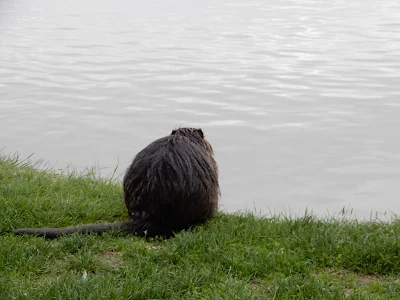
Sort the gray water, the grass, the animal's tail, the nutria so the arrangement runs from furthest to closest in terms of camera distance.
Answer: the gray water, the nutria, the animal's tail, the grass

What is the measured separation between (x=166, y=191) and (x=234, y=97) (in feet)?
20.4

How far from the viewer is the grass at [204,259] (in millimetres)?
4074

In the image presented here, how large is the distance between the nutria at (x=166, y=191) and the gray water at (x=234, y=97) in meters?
1.52

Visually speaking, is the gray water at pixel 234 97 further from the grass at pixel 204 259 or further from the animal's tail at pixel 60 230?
the animal's tail at pixel 60 230

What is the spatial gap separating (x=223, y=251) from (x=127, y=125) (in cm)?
551

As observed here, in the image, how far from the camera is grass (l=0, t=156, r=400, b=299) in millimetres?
4074

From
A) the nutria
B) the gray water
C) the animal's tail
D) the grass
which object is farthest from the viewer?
the gray water

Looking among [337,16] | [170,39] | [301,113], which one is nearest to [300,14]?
[337,16]

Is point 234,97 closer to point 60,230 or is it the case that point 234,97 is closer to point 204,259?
point 60,230

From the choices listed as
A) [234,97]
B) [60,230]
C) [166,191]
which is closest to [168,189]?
→ [166,191]

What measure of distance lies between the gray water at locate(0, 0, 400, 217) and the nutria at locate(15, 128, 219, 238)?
4.99 feet

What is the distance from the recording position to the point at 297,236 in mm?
4867

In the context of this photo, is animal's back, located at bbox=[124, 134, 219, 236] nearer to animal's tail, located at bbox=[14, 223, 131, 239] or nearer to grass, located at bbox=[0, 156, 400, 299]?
grass, located at bbox=[0, 156, 400, 299]

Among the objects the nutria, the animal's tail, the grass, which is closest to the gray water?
the nutria
